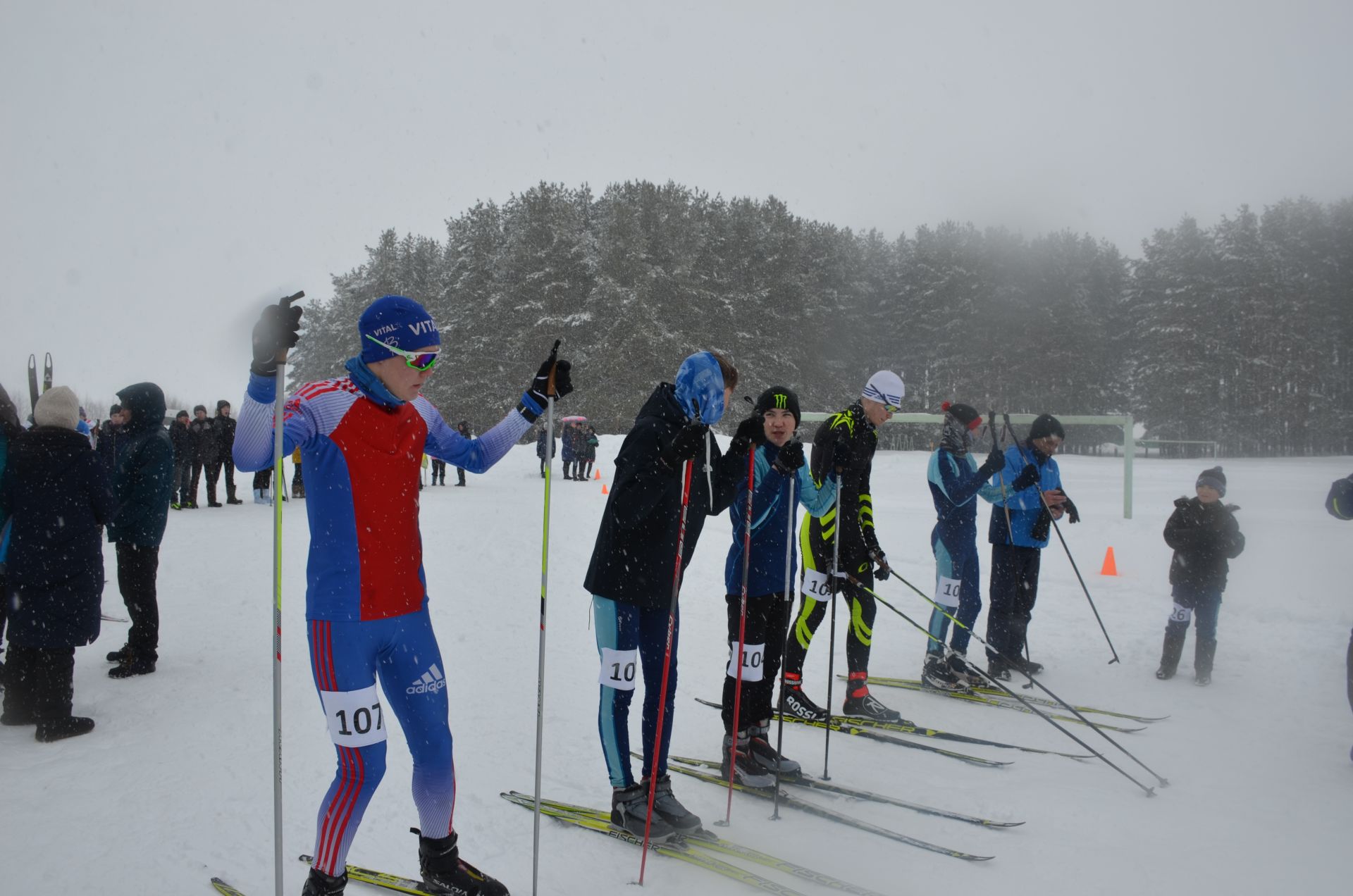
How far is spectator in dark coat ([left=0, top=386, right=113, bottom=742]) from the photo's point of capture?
14.3 ft

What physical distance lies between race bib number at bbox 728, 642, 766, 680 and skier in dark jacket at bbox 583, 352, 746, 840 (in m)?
0.77

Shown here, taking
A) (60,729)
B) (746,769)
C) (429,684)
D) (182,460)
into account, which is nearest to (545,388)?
(429,684)

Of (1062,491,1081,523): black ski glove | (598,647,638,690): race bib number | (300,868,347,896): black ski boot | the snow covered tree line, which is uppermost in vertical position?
the snow covered tree line

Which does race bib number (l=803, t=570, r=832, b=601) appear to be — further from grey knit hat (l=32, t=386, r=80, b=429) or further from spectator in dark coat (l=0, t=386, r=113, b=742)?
grey knit hat (l=32, t=386, r=80, b=429)

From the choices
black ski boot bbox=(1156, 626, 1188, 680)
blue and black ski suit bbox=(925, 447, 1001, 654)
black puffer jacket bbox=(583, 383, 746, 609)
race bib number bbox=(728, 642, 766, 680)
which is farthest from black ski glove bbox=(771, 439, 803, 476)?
black ski boot bbox=(1156, 626, 1188, 680)

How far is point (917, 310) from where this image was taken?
148ft

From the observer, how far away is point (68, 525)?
4543 millimetres

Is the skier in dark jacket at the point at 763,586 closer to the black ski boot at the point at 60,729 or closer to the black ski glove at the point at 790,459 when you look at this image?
the black ski glove at the point at 790,459

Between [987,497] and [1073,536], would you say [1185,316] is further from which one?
[987,497]

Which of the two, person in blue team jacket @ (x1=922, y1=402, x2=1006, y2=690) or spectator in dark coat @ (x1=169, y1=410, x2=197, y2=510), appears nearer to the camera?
person in blue team jacket @ (x1=922, y1=402, x2=1006, y2=690)

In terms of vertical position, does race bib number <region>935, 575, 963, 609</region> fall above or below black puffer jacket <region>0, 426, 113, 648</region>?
below

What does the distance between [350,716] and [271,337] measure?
119cm

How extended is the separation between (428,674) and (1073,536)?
11035 millimetres

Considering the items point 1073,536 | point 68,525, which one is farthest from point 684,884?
point 1073,536
